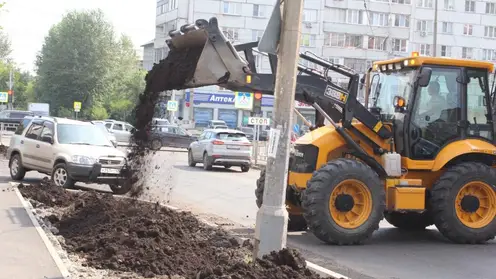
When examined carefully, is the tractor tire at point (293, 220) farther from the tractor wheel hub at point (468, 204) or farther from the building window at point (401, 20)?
the building window at point (401, 20)

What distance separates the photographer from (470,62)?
411 inches

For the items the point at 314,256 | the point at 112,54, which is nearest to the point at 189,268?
the point at 314,256

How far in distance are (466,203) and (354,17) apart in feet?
210

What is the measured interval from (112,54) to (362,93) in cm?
6369

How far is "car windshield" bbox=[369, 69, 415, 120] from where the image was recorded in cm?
1037

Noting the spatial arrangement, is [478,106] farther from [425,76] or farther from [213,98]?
[213,98]

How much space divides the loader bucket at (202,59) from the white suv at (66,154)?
3934 millimetres

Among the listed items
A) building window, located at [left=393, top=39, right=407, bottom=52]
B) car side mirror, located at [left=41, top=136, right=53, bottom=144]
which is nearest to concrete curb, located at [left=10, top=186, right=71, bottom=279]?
car side mirror, located at [left=41, top=136, right=53, bottom=144]

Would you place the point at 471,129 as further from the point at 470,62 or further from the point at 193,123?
the point at 193,123

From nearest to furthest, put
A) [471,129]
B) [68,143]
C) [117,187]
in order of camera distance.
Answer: [471,129] → [117,187] → [68,143]

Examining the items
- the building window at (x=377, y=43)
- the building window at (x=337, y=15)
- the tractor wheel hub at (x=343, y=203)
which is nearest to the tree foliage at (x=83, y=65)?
the building window at (x=337, y=15)

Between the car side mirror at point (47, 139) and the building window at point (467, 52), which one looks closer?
the car side mirror at point (47, 139)

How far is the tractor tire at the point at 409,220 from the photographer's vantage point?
11.3 metres

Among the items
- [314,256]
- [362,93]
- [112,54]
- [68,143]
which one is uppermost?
[112,54]
